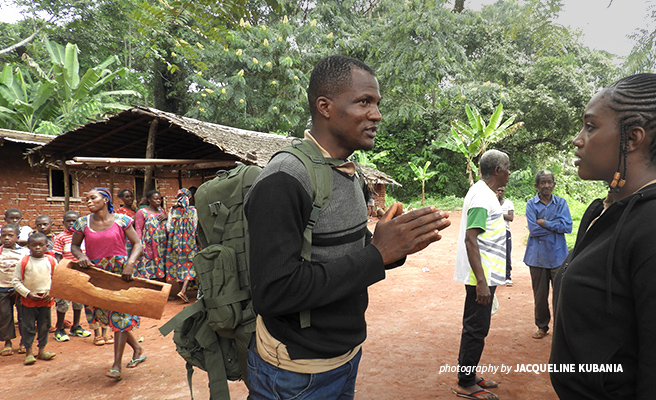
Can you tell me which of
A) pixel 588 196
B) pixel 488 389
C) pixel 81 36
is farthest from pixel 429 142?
pixel 488 389

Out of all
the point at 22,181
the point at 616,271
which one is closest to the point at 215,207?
the point at 616,271

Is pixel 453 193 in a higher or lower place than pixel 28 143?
lower

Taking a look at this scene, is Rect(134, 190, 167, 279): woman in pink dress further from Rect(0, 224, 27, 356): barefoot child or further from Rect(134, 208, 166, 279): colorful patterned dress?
Rect(0, 224, 27, 356): barefoot child

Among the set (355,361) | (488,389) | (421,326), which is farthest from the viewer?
(421,326)

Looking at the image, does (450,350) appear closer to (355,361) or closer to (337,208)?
(355,361)

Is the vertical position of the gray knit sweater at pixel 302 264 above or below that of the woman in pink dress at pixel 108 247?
above

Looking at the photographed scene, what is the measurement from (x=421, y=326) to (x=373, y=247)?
4.81 metres

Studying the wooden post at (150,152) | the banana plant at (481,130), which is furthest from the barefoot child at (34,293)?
the banana plant at (481,130)

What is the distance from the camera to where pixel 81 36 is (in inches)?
620

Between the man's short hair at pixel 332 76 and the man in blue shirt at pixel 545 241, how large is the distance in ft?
14.0

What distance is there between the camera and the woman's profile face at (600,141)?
1344 millimetres

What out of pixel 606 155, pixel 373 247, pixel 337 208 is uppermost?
pixel 606 155

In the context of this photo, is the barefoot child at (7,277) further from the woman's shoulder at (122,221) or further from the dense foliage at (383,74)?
the dense foliage at (383,74)

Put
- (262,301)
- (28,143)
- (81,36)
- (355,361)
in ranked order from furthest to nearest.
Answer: (81,36) → (28,143) → (355,361) → (262,301)
